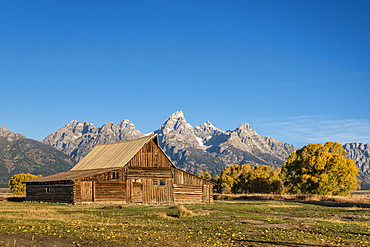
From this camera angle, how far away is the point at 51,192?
50.7 m

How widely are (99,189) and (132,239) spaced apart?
33.4 metres

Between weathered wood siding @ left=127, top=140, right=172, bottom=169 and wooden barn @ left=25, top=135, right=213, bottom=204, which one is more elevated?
weathered wood siding @ left=127, top=140, right=172, bottom=169

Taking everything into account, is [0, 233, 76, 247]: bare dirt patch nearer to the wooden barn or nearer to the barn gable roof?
the wooden barn

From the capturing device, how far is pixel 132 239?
620 inches

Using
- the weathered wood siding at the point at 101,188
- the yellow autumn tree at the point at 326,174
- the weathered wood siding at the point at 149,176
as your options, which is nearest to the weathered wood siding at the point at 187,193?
the weathered wood siding at the point at 149,176

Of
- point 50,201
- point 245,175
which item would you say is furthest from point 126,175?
point 245,175

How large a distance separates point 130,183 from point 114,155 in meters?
8.18

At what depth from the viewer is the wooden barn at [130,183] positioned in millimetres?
47188

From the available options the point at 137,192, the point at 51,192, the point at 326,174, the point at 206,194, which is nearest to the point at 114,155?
the point at 137,192

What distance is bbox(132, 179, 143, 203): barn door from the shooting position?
50344mm

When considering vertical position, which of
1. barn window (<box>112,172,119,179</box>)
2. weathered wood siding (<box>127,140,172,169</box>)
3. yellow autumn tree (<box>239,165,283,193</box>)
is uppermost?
weathered wood siding (<box>127,140,172,169</box>)

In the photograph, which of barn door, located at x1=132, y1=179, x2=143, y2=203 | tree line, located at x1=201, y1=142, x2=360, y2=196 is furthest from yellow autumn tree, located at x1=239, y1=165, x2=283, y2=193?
barn door, located at x1=132, y1=179, x2=143, y2=203

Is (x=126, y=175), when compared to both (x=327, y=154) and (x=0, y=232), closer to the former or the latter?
(x=0, y=232)

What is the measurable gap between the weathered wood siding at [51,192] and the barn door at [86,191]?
4.58ft
